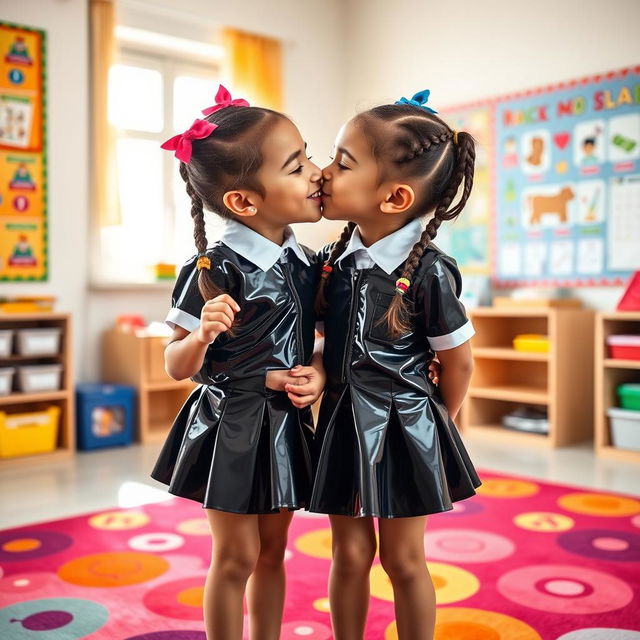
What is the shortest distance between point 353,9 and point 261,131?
13.6 ft

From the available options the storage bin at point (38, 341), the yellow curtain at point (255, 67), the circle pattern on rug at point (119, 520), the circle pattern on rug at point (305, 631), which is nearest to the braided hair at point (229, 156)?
the circle pattern on rug at point (305, 631)

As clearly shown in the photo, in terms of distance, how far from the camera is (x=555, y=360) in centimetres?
362

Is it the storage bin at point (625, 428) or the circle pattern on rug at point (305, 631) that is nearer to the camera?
the circle pattern on rug at point (305, 631)

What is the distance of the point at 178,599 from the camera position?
5.94 ft

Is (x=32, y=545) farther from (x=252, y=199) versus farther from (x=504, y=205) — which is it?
(x=504, y=205)

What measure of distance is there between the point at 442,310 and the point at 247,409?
0.34 metres

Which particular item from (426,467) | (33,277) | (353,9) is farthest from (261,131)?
(353,9)

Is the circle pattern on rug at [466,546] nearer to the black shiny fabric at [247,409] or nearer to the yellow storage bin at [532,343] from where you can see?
the black shiny fabric at [247,409]

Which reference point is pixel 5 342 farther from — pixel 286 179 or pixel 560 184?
pixel 560 184

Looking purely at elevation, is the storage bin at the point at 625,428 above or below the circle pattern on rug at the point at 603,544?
above

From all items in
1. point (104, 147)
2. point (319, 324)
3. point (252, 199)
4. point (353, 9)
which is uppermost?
point (353, 9)

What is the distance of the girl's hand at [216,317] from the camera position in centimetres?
111

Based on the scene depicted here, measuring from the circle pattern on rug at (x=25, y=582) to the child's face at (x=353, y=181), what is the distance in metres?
1.27

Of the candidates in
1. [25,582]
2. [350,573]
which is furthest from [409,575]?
[25,582]
